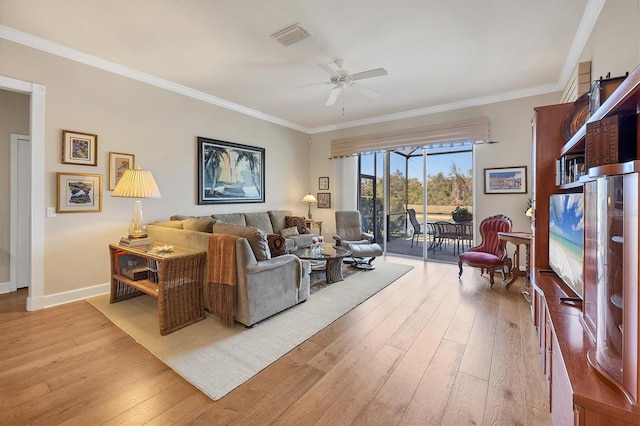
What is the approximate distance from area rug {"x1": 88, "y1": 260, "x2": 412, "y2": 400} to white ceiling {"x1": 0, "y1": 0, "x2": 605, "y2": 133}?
2.99m

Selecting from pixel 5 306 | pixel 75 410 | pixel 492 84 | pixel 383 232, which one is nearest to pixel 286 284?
pixel 75 410

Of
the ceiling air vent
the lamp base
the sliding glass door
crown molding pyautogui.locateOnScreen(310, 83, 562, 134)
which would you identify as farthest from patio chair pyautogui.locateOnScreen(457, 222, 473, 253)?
the lamp base

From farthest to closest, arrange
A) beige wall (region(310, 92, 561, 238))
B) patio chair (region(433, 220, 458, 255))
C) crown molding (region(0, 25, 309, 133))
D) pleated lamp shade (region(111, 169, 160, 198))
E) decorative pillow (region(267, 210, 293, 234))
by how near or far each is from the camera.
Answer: decorative pillow (region(267, 210, 293, 234)) < patio chair (region(433, 220, 458, 255)) < beige wall (region(310, 92, 561, 238)) < pleated lamp shade (region(111, 169, 160, 198)) < crown molding (region(0, 25, 309, 133))

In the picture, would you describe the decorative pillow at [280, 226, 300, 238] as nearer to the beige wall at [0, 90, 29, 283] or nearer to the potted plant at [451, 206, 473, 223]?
the potted plant at [451, 206, 473, 223]

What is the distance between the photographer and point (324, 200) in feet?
22.4

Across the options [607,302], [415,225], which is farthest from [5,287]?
[415,225]

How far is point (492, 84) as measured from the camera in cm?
426

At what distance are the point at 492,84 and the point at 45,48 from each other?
19.2ft

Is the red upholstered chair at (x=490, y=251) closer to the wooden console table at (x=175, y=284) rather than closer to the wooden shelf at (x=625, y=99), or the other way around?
the wooden shelf at (x=625, y=99)

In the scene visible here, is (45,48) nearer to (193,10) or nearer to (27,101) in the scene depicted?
(27,101)

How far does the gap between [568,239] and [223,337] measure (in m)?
2.85

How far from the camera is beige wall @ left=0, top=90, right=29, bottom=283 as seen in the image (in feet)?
11.9

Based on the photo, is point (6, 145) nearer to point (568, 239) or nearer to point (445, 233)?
point (568, 239)

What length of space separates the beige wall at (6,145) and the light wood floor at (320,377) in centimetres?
117
